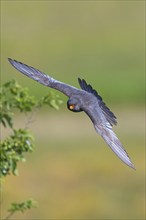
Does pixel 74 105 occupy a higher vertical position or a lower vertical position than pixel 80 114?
lower

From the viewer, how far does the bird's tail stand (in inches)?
446

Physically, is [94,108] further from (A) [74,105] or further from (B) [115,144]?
→ (B) [115,144]

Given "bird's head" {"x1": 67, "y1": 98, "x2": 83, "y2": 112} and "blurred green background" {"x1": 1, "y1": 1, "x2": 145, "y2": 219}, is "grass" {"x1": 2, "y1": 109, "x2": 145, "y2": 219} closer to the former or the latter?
"blurred green background" {"x1": 1, "y1": 1, "x2": 145, "y2": 219}

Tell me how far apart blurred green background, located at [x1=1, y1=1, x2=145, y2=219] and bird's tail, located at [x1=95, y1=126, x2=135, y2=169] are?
9429mm

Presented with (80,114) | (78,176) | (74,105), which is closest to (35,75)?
(74,105)

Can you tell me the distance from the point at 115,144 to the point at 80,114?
20205 millimetres

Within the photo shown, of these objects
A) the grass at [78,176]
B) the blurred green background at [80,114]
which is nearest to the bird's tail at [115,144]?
the blurred green background at [80,114]

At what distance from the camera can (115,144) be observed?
1186 centimetres

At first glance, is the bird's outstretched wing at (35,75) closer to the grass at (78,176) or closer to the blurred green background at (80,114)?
the blurred green background at (80,114)

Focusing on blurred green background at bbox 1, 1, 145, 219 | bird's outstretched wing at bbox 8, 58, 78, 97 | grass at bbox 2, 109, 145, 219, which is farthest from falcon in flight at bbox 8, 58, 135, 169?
grass at bbox 2, 109, 145, 219

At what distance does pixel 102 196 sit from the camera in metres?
24.3

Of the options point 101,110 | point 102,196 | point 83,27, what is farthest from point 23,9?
point 101,110

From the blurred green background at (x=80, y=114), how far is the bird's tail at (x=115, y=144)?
9.43 m

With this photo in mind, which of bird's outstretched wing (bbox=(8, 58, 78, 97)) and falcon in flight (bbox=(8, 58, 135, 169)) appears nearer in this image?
falcon in flight (bbox=(8, 58, 135, 169))
